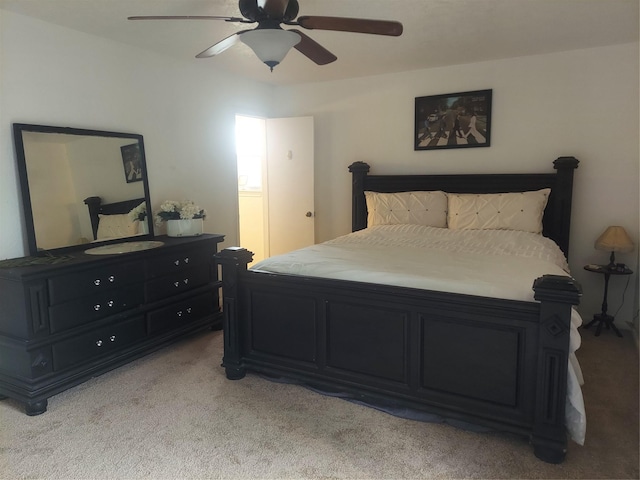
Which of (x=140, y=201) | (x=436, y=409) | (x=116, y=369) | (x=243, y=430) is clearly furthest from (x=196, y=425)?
(x=140, y=201)

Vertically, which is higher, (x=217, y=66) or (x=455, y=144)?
(x=217, y=66)

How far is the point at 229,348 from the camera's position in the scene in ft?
9.61

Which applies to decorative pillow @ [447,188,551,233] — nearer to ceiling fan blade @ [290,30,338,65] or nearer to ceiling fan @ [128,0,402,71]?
ceiling fan blade @ [290,30,338,65]

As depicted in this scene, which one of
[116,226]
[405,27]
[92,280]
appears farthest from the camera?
[116,226]

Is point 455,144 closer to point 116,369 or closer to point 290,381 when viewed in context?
point 290,381

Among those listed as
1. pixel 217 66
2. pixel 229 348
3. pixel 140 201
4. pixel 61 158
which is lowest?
pixel 229 348

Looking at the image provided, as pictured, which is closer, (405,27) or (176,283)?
(405,27)

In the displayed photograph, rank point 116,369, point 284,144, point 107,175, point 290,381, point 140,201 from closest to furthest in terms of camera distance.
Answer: point 290,381 → point 116,369 → point 107,175 → point 140,201 → point 284,144

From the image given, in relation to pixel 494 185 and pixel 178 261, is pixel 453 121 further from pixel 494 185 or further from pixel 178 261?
pixel 178 261

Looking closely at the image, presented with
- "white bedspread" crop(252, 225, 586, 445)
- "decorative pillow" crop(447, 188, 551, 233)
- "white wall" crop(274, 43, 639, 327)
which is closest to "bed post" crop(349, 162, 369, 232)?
"white wall" crop(274, 43, 639, 327)

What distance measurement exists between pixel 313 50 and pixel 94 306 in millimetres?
2152

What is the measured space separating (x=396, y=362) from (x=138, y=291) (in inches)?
75.0

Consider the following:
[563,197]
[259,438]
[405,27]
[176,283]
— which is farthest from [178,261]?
[563,197]

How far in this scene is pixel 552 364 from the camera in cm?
204
